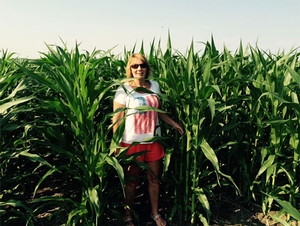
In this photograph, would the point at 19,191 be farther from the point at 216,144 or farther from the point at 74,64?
the point at 216,144

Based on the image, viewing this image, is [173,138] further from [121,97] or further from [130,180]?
[121,97]

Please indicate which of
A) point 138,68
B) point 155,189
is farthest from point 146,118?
point 155,189

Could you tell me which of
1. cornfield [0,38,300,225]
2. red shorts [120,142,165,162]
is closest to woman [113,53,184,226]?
red shorts [120,142,165,162]

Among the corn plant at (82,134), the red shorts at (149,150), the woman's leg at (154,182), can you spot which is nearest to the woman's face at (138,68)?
the corn plant at (82,134)

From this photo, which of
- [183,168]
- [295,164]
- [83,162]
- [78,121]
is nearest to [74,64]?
[78,121]

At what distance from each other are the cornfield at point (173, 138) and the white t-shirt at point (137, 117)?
5.0 inches

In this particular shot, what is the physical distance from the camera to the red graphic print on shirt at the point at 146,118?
8.60ft

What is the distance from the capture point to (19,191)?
3459 mm

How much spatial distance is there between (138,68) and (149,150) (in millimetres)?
666

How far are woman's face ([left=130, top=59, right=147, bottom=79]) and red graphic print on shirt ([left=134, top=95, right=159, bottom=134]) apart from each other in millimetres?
185

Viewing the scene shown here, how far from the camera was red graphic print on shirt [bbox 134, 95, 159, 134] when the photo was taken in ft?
8.60

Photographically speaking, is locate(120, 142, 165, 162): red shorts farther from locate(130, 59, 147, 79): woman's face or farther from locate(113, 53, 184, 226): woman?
locate(130, 59, 147, 79): woman's face

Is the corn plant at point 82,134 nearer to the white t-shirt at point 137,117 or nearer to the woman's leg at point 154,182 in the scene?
the white t-shirt at point 137,117

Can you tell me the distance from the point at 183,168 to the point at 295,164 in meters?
0.95
